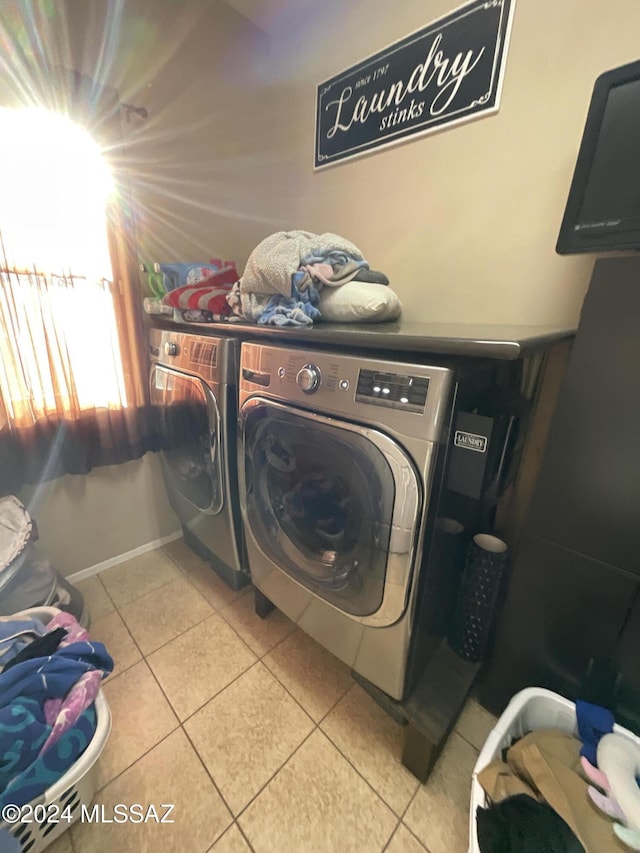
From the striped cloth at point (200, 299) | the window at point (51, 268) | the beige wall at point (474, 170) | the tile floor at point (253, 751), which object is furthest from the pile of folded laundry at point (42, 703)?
the beige wall at point (474, 170)

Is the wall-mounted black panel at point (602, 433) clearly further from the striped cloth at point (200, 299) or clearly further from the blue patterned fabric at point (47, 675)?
the blue patterned fabric at point (47, 675)

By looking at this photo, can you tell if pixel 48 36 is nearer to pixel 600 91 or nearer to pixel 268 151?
pixel 268 151

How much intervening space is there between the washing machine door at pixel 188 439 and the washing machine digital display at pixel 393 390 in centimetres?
56

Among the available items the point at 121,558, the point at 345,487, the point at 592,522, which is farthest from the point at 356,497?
the point at 121,558

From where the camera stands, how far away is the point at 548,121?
0.90m

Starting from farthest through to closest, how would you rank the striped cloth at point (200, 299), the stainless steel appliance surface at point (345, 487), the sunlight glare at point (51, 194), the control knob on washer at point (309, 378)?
the striped cloth at point (200, 299) < the sunlight glare at point (51, 194) < the control knob on washer at point (309, 378) < the stainless steel appliance surface at point (345, 487)

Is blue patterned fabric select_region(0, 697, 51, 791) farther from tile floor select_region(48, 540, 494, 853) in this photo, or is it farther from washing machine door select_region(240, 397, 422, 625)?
washing machine door select_region(240, 397, 422, 625)

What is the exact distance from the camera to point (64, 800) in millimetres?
725

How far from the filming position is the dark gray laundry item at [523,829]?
0.60 metres

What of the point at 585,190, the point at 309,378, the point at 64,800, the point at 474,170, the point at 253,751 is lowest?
the point at 253,751

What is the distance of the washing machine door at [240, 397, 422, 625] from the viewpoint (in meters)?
0.71

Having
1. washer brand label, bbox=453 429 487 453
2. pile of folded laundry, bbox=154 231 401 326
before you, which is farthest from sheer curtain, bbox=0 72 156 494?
washer brand label, bbox=453 429 487 453

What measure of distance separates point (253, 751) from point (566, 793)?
0.74 metres

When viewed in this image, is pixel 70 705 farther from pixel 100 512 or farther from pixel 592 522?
pixel 592 522
